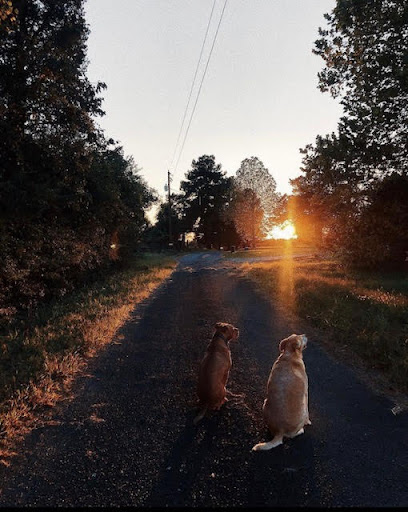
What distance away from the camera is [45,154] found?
12.9 meters

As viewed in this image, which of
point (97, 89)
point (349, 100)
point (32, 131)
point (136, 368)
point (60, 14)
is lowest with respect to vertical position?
point (136, 368)

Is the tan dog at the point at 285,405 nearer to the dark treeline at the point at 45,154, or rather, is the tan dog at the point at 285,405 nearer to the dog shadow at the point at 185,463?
the dog shadow at the point at 185,463

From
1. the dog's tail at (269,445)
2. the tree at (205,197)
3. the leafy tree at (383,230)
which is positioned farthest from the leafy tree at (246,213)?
the dog's tail at (269,445)

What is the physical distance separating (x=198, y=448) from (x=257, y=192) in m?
60.8

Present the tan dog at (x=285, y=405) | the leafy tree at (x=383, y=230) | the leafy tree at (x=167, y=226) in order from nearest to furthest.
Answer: the tan dog at (x=285, y=405) → the leafy tree at (x=383, y=230) → the leafy tree at (x=167, y=226)

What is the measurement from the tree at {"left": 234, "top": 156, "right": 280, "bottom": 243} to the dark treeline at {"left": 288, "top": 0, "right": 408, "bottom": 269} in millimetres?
41822

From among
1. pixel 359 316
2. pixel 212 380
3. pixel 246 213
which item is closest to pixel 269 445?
pixel 212 380

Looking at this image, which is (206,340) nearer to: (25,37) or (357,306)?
(357,306)

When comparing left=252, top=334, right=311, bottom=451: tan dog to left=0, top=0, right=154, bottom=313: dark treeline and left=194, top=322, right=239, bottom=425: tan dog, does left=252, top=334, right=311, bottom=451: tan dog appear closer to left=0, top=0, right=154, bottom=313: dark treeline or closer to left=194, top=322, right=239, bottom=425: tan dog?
left=194, top=322, right=239, bottom=425: tan dog

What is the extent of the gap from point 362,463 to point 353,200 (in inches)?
613

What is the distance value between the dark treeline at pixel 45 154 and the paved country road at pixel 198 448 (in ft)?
24.1

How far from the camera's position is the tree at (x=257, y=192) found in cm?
6078

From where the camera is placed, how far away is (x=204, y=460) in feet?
12.5

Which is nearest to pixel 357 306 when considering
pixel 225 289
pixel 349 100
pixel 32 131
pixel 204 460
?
pixel 225 289
